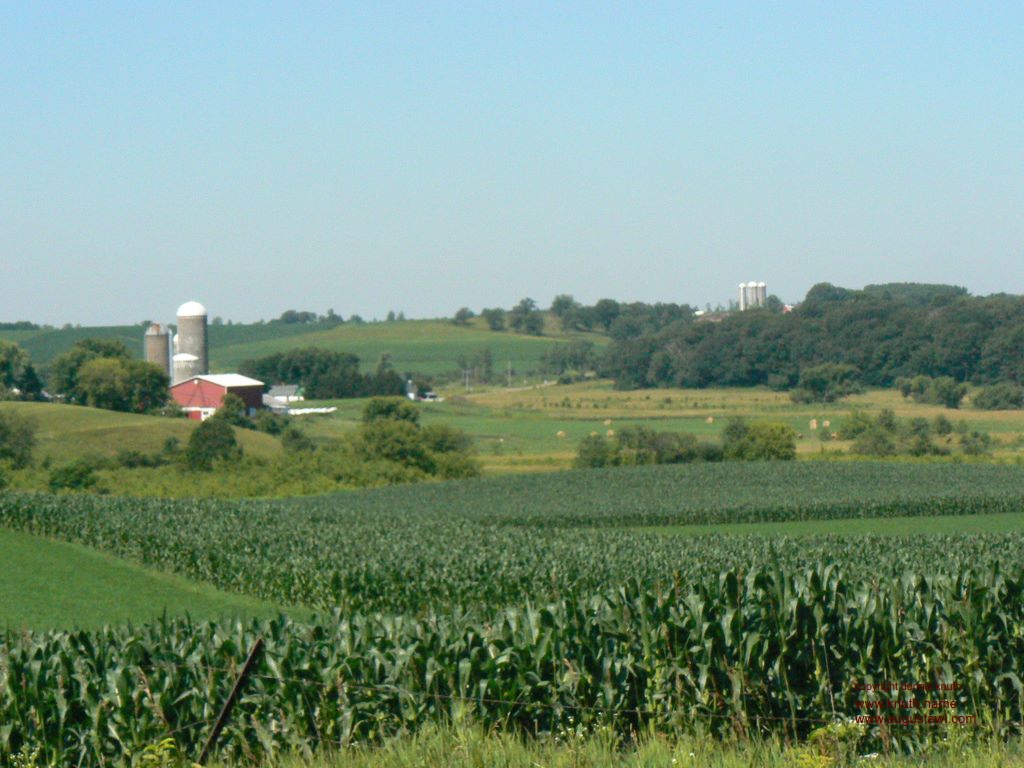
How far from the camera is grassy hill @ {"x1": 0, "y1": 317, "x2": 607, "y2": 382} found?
155 metres

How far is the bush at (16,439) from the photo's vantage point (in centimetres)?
6562

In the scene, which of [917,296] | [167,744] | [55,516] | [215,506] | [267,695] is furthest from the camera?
[917,296]

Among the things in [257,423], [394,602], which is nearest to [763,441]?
[257,423]

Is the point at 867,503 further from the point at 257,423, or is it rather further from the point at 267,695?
the point at 257,423

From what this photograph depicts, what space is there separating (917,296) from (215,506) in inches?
4794

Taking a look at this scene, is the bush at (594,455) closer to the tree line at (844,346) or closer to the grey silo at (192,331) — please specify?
the tree line at (844,346)

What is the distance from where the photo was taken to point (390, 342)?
167750 millimetres

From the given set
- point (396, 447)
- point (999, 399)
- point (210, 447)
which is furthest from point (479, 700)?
point (999, 399)

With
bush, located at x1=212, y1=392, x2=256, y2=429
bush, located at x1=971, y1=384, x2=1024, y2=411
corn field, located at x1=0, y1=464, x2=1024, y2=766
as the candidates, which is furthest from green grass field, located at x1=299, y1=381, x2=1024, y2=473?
corn field, located at x1=0, y1=464, x2=1024, y2=766

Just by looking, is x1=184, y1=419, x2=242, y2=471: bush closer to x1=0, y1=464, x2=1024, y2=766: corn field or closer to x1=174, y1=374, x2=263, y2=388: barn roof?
x1=174, y1=374, x2=263, y2=388: barn roof

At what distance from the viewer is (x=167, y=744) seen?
807 centimetres

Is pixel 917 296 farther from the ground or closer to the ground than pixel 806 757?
farther from the ground

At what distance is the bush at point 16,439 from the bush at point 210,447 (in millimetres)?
8587

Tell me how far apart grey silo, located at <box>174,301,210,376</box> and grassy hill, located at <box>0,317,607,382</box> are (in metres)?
31.2
